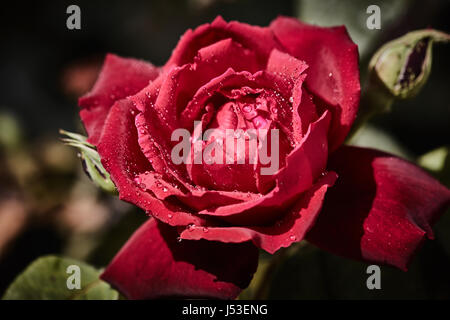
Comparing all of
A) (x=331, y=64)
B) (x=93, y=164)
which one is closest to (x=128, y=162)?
(x=93, y=164)

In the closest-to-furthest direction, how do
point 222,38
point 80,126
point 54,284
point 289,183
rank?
point 289,183
point 222,38
point 54,284
point 80,126

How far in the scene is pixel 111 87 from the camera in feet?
2.51

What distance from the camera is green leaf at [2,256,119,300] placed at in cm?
84

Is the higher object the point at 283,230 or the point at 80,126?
the point at 283,230

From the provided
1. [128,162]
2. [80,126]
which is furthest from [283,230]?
[80,126]

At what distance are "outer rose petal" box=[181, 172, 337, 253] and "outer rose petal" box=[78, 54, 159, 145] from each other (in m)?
0.24

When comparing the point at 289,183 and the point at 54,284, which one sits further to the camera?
the point at 54,284

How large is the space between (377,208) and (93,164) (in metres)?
0.42

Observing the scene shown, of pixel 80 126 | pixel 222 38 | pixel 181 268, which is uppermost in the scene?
pixel 222 38

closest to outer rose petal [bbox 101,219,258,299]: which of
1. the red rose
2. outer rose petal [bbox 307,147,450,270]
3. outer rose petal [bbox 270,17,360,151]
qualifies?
the red rose

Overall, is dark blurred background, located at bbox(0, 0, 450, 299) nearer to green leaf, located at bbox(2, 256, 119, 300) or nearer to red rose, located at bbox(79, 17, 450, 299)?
green leaf, located at bbox(2, 256, 119, 300)

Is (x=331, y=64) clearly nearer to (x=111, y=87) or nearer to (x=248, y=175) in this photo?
(x=248, y=175)

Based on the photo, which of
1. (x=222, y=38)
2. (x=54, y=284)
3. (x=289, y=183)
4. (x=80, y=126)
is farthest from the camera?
(x=80, y=126)

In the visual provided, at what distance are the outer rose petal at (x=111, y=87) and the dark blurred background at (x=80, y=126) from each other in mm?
411
